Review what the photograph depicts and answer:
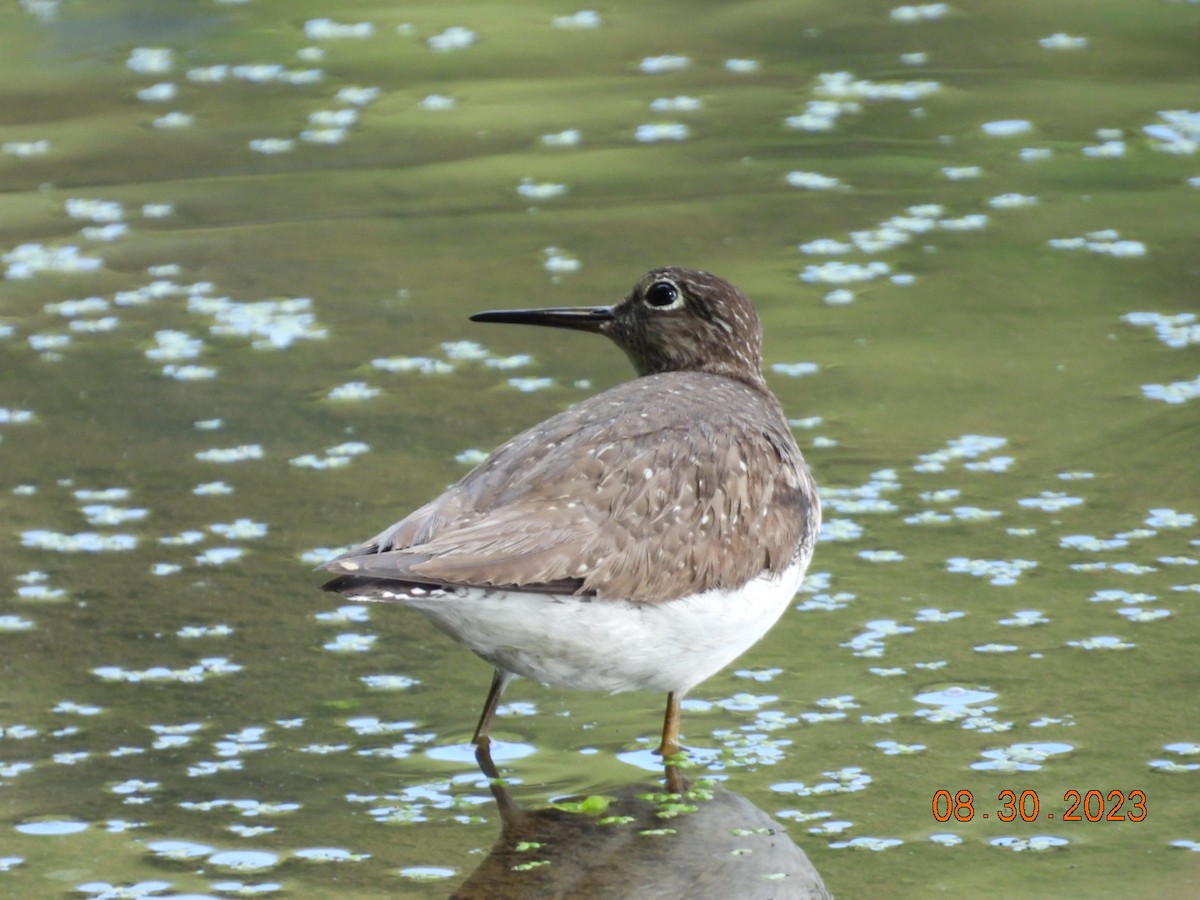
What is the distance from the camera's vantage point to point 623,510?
6.45 m

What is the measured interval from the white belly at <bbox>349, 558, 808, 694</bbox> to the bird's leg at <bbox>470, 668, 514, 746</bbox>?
0.80 ft

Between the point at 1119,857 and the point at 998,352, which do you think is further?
the point at 998,352

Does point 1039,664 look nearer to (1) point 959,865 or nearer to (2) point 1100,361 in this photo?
(1) point 959,865

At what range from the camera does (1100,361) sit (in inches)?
389

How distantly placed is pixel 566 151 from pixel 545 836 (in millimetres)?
7943

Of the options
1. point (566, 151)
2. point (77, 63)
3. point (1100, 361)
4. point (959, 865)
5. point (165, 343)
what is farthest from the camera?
point (77, 63)

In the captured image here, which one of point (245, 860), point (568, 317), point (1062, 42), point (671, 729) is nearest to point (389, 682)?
point (671, 729)

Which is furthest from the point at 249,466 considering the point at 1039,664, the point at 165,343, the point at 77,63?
the point at 77,63

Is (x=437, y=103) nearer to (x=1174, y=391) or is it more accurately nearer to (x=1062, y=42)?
(x=1062, y=42)

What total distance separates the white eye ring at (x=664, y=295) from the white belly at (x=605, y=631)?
1735mm

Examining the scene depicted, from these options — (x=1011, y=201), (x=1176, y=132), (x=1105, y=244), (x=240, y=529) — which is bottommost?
(x=240, y=529)

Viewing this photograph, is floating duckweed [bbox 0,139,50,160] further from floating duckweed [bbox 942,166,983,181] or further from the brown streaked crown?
the brown streaked crown

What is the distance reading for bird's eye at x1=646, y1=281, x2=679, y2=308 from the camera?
8.05 meters

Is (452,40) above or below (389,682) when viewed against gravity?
above
